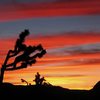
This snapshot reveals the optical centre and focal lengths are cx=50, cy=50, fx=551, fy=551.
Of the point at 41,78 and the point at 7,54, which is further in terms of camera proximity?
the point at 41,78

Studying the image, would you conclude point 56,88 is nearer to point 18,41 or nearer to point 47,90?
point 47,90

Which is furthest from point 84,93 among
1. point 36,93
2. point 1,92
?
point 1,92

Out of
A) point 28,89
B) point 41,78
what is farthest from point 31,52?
point 41,78

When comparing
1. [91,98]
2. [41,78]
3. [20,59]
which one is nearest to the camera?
[20,59]

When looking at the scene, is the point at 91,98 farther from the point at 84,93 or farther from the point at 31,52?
the point at 31,52

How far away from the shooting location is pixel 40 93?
3553cm

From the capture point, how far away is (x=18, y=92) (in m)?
35.3

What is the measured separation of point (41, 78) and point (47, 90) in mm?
11484

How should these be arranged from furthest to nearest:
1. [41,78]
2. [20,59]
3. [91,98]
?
[41,78]
[91,98]
[20,59]

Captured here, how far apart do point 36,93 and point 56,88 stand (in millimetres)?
2000

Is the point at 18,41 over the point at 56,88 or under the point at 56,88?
over

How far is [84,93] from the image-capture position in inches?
1457

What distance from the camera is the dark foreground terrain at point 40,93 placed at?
115 ft

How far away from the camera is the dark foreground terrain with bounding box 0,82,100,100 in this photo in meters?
35.0
